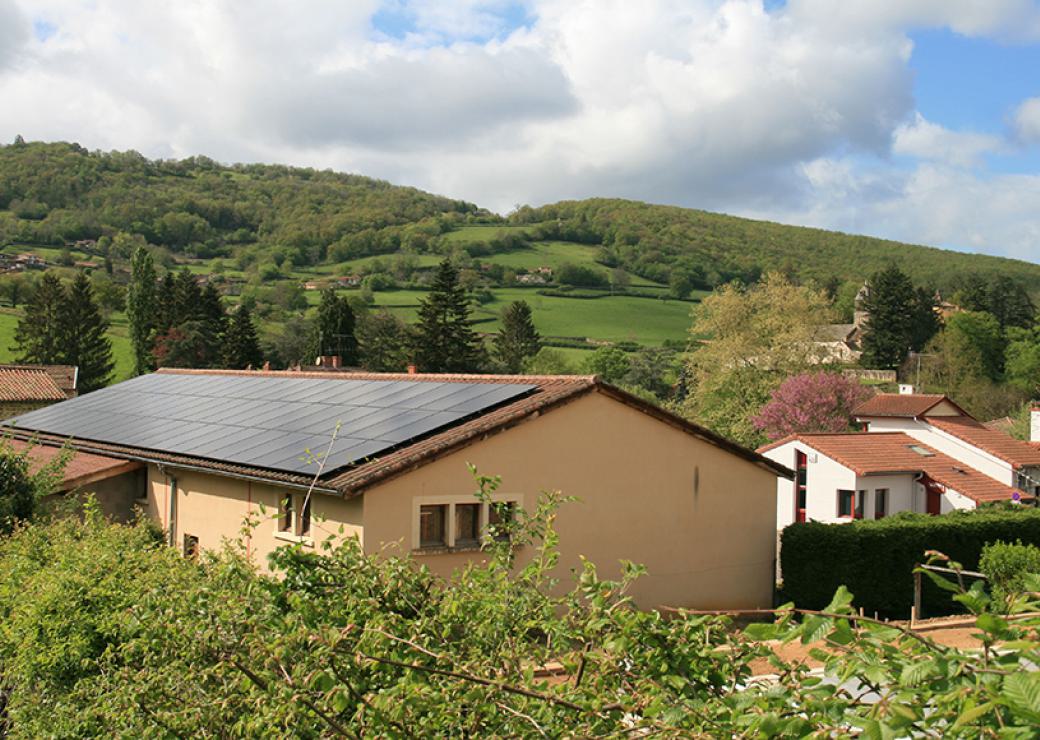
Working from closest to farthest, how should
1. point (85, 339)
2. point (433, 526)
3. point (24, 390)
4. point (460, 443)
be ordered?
point (460, 443)
point (433, 526)
point (24, 390)
point (85, 339)

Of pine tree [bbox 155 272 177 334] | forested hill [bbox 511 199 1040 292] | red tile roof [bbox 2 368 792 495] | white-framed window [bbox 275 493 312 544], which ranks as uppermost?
forested hill [bbox 511 199 1040 292]

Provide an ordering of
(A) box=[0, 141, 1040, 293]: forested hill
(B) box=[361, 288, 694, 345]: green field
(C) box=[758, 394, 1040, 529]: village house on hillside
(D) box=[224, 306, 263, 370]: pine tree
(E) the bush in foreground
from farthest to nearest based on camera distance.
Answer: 1. (A) box=[0, 141, 1040, 293]: forested hill
2. (B) box=[361, 288, 694, 345]: green field
3. (D) box=[224, 306, 263, 370]: pine tree
4. (C) box=[758, 394, 1040, 529]: village house on hillside
5. (E) the bush in foreground

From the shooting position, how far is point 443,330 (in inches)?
2667

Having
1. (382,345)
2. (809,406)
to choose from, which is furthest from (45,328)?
(809,406)

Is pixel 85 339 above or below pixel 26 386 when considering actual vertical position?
above

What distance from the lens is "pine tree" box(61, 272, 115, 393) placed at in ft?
226

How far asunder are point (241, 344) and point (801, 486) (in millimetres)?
45712

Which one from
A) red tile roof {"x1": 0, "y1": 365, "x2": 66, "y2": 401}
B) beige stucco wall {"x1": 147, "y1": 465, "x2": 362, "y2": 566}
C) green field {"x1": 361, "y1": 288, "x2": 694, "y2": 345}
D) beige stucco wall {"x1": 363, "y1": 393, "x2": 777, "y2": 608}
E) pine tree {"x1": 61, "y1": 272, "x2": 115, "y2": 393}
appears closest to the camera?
beige stucco wall {"x1": 147, "y1": 465, "x2": 362, "y2": 566}

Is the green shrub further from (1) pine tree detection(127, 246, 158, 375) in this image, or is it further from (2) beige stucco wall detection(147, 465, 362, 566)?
(1) pine tree detection(127, 246, 158, 375)

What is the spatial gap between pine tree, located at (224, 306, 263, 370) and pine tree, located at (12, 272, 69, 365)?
11872 mm

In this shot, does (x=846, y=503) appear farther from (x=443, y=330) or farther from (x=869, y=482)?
(x=443, y=330)

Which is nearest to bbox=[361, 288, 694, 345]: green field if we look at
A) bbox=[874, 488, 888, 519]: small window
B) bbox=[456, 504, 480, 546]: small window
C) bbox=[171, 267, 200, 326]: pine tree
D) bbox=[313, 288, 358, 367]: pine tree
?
bbox=[313, 288, 358, 367]: pine tree

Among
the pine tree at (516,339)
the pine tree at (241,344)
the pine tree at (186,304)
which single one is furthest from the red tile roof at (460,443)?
the pine tree at (516,339)

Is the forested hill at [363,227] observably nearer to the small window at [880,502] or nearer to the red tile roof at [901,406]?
the red tile roof at [901,406]
